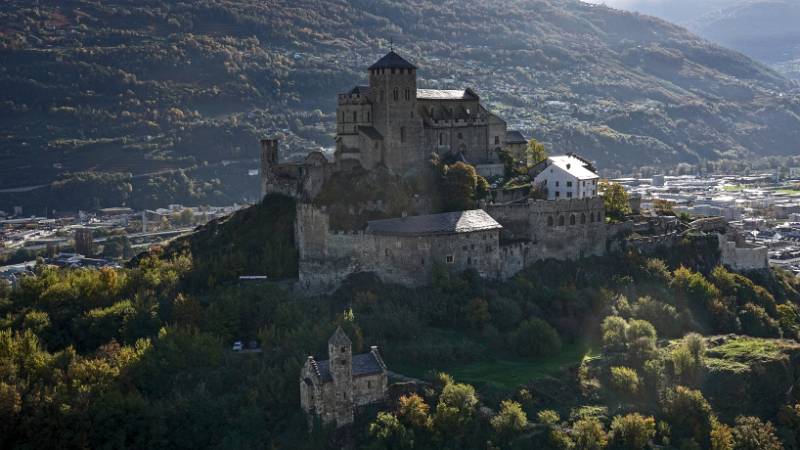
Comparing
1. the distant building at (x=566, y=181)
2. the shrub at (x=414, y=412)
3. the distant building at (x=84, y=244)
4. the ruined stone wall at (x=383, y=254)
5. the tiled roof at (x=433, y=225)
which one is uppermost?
the distant building at (x=566, y=181)

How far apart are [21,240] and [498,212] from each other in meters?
78.4

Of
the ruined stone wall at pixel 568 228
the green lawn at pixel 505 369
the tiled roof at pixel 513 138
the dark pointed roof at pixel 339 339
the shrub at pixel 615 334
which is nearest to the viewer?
the dark pointed roof at pixel 339 339

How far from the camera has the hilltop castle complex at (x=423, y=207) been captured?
64.9 meters

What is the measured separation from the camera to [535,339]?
62188mm

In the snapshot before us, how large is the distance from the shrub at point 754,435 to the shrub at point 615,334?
790cm

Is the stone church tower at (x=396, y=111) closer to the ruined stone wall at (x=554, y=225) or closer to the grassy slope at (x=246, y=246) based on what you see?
the ruined stone wall at (x=554, y=225)

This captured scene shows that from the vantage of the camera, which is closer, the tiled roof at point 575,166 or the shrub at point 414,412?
the shrub at point 414,412

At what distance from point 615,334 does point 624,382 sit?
496 centimetres

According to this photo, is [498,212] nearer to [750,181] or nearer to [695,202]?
[695,202]

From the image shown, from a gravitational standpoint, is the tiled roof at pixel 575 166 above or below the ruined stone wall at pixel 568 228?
above

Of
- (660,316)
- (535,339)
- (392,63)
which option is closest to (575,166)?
(660,316)

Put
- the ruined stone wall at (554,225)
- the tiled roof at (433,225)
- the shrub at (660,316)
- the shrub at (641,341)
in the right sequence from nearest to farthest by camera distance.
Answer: the shrub at (641,341) → the tiled roof at (433,225) → the shrub at (660,316) → the ruined stone wall at (554,225)

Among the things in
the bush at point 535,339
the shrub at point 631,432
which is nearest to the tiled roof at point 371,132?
the bush at point 535,339

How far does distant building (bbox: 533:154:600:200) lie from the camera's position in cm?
7506
